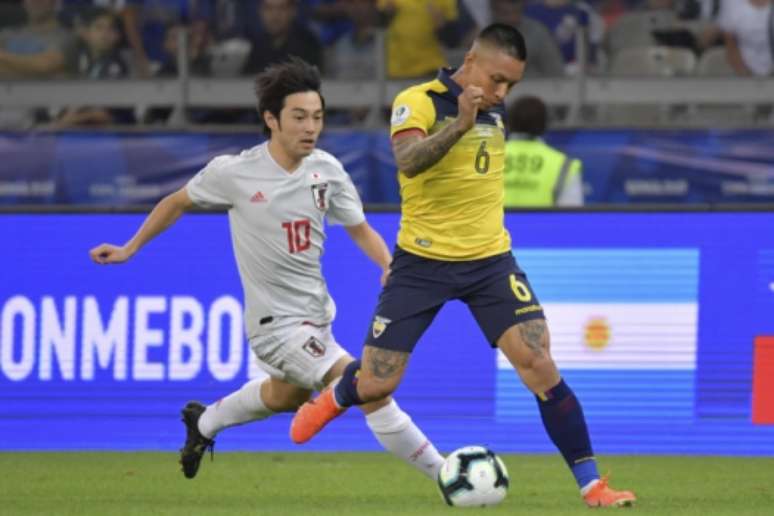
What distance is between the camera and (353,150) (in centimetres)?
1366

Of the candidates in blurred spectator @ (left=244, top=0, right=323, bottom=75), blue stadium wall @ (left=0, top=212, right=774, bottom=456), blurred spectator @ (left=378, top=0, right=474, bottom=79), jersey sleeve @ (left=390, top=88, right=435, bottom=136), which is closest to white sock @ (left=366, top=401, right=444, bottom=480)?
jersey sleeve @ (left=390, top=88, right=435, bottom=136)

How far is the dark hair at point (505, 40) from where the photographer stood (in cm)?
768

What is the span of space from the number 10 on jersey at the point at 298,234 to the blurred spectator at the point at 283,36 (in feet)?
20.5

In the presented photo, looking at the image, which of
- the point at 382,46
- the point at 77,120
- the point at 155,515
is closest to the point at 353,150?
the point at 382,46

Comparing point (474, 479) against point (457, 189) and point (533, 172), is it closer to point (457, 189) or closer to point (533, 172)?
point (457, 189)

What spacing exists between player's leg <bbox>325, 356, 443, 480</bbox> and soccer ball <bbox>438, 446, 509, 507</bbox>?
0.41 meters

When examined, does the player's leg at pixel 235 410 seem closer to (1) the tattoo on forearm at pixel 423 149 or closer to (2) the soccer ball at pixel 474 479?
Answer: (2) the soccer ball at pixel 474 479

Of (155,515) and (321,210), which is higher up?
(321,210)

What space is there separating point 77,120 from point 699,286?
237 inches

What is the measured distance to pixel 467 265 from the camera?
7.96 metres

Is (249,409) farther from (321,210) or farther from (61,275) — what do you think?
(61,275)

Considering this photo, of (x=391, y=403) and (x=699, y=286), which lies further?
(x=699, y=286)

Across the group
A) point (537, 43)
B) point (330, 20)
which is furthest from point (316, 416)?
point (330, 20)

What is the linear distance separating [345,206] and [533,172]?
279cm
